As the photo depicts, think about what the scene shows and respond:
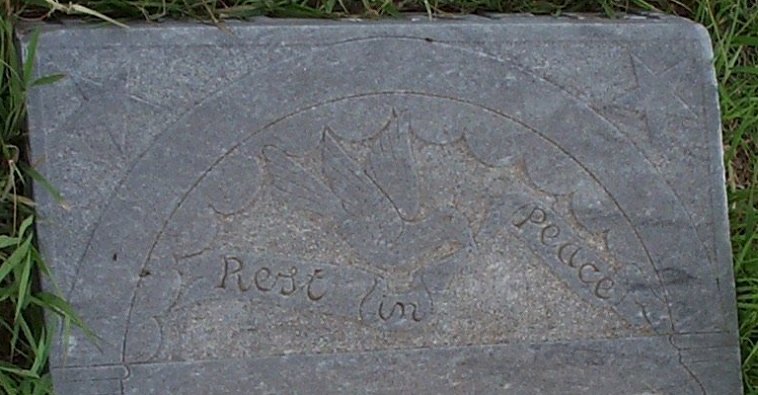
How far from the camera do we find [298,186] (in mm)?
1847

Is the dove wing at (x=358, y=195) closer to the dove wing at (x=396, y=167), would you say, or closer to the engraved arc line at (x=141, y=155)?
the dove wing at (x=396, y=167)

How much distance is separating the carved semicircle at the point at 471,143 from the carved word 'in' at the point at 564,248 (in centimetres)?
4

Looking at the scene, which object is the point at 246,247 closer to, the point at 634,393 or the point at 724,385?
the point at 634,393

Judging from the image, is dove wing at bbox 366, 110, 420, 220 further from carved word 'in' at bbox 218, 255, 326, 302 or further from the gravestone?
carved word 'in' at bbox 218, 255, 326, 302

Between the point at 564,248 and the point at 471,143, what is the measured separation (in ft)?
0.70

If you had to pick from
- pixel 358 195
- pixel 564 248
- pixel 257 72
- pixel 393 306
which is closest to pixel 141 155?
pixel 257 72

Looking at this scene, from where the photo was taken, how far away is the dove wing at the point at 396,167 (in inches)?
74.0

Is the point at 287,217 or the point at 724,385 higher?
the point at 287,217

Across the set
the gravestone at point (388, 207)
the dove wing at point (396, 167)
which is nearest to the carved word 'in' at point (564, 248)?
the gravestone at point (388, 207)

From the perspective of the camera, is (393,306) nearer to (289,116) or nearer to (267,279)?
(267,279)

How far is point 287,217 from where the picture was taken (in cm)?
184

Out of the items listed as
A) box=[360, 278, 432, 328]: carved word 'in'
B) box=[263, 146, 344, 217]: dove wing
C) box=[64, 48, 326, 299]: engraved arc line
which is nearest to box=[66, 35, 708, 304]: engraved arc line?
box=[64, 48, 326, 299]: engraved arc line

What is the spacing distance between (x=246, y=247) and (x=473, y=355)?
371mm

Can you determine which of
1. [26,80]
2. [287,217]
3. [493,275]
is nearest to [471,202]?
[493,275]
